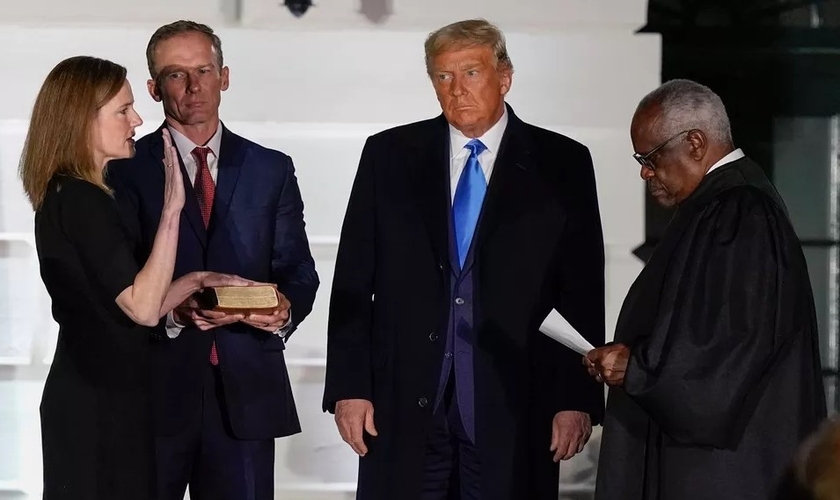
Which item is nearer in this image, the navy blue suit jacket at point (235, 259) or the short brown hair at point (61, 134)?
the short brown hair at point (61, 134)

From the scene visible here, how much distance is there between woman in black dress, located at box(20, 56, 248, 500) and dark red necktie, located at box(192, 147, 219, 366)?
0.46 metres

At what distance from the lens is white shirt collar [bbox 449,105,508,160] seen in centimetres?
293

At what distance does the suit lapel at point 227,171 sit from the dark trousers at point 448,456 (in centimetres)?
71

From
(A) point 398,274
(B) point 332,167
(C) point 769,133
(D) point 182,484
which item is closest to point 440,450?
(A) point 398,274

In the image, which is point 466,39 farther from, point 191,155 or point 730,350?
point 730,350

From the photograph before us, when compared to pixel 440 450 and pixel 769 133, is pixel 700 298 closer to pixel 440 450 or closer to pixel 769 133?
pixel 440 450

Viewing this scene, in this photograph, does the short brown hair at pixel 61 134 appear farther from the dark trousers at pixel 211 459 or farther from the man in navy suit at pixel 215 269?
the dark trousers at pixel 211 459

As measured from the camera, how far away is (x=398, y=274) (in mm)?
2855

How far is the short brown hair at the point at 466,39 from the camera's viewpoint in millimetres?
2877

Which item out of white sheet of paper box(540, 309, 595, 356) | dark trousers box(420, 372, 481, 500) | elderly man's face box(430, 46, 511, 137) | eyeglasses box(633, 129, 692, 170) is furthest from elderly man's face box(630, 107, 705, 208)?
dark trousers box(420, 372, 481, 500)

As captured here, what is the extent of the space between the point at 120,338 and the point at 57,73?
58 centimetres

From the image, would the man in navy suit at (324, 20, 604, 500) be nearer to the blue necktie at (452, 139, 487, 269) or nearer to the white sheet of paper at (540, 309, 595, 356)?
the blue necktie at (452, 139, 487, 269)

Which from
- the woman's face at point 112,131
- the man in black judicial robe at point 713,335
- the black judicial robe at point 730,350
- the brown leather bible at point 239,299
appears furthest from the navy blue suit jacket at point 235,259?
the black judicial robe at point 730,350

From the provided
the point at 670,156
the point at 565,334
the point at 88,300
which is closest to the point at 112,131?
the point at 88,300
